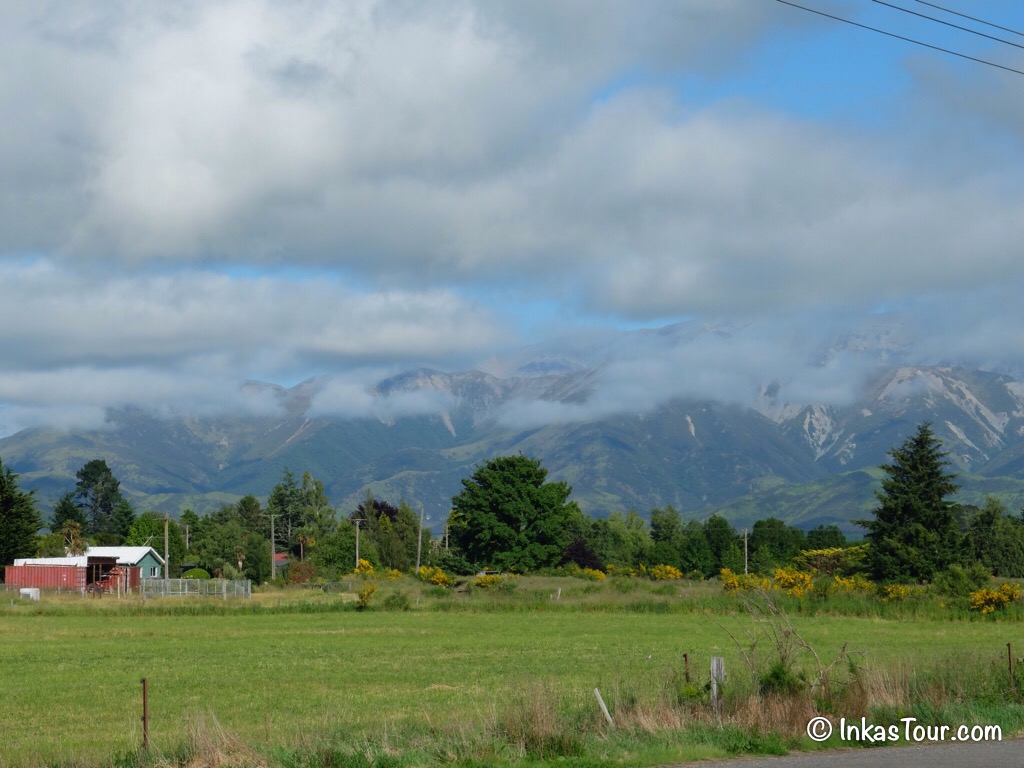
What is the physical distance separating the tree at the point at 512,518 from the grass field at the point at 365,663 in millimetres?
32379

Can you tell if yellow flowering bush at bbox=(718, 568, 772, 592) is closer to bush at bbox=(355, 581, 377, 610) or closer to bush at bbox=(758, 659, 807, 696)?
bush at bbox=(355, 581, 377, 610)

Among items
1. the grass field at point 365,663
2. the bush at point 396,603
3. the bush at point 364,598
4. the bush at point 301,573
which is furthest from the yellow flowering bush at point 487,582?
the bush at point 301,573

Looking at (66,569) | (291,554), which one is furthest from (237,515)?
(66,569)

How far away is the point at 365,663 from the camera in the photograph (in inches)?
1350

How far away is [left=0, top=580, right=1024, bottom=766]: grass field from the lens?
17234 mm

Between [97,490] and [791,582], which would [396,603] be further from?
[97,490]

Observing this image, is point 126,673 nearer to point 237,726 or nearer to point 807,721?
point 237,726

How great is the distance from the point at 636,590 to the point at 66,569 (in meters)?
52.7

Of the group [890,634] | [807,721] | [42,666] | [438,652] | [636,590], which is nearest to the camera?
[807,721]

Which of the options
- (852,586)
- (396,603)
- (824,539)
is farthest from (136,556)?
(824,539)

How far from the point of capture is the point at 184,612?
2499 inches

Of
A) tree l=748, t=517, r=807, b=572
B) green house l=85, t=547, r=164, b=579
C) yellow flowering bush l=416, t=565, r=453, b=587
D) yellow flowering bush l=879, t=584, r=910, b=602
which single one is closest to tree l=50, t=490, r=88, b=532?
green house l=85, t=547, r=164, b=579

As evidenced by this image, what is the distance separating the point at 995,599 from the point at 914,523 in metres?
27.4

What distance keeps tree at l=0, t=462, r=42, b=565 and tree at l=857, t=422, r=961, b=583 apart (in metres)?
74.1
